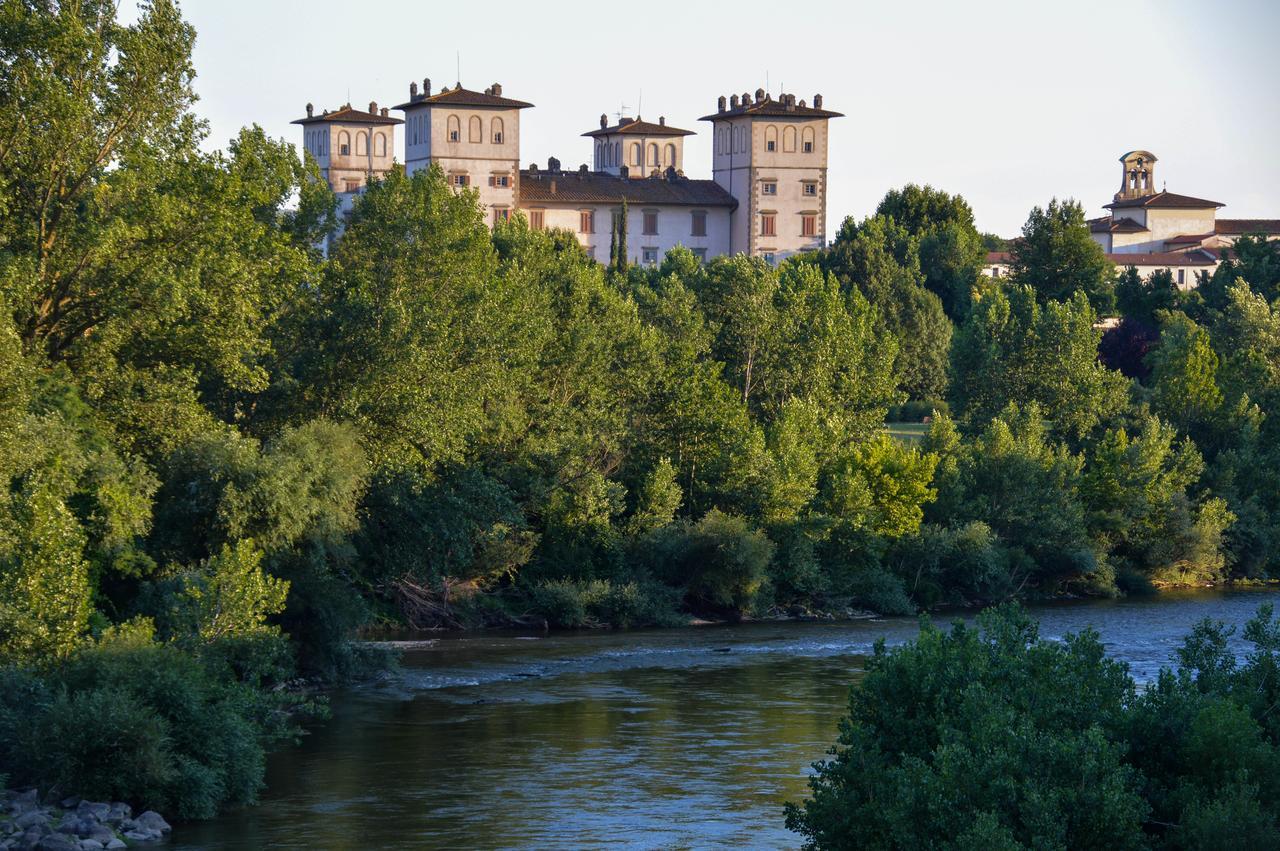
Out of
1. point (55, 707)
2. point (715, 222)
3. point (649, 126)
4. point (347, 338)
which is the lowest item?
point (55, 707)

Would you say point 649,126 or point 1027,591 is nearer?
point 1027,591

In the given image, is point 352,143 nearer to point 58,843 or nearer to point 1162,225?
point 1162,225

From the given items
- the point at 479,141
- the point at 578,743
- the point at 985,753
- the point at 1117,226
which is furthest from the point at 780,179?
the point at 985,753

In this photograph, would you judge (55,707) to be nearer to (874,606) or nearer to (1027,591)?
(874,606)

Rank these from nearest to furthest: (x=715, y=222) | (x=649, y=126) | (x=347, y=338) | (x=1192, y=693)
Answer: (x=1192, y=693), (x=347, y=338), (x=715, y=222), (x=649, y=126)

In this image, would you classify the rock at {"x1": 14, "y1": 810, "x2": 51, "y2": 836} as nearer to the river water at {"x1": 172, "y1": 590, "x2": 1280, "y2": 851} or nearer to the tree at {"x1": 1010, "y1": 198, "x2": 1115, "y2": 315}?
the river water at {"x1": 172, "y1": 590, "x2": 1280, "y2": 851}

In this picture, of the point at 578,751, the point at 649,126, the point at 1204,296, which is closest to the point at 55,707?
the point at 578,751

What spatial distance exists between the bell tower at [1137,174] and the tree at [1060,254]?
69163 mm

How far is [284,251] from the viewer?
42688 millimetres

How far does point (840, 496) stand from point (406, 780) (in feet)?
89.0

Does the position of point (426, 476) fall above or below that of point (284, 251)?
below

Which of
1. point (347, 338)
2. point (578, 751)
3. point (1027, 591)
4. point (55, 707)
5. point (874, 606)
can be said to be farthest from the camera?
point (1027, 591)

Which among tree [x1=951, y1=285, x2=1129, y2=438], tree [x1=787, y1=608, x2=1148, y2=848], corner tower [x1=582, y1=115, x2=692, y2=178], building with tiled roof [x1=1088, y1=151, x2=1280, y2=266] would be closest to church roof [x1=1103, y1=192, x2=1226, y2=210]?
building with tiled roof [x1=1088, y1=151, x2=1280, y2=266]

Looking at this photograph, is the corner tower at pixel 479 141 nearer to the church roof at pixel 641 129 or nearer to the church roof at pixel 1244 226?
the church roof at pixel 641 129
